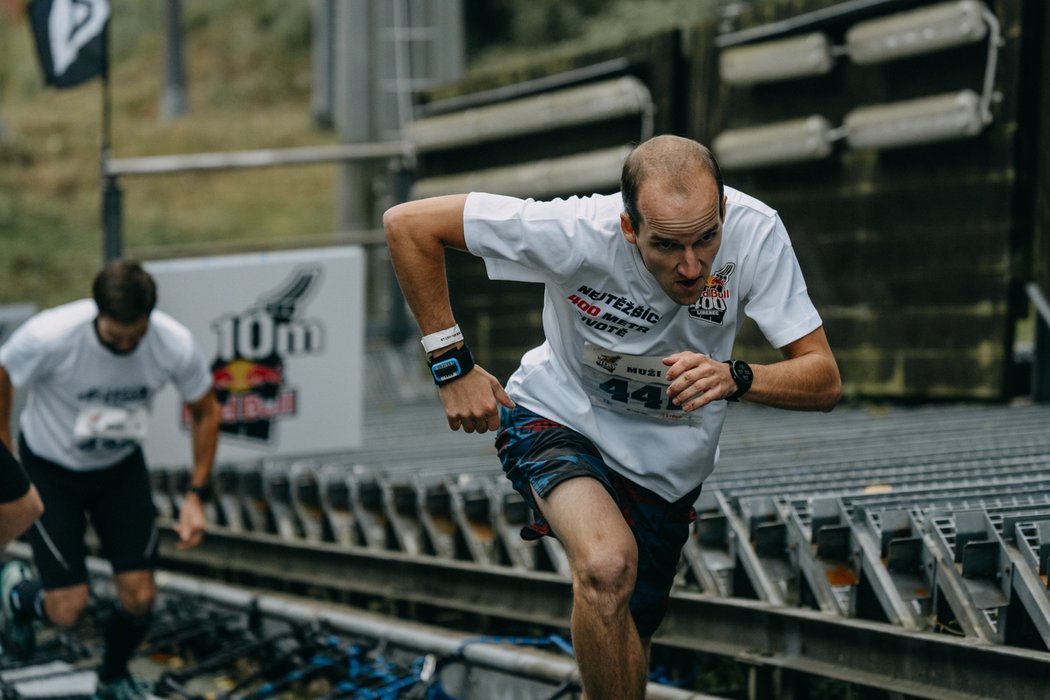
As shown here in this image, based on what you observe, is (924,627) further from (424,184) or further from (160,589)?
(424,184)

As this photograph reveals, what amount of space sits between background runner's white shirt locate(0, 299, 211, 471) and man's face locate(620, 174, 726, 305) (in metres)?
3.73

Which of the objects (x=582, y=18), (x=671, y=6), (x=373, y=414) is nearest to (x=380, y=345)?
(x=373, y=414)

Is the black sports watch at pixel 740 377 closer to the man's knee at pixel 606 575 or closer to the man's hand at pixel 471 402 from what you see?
the man's knee at pixel 606 575

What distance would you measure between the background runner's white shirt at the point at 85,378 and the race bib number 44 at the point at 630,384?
3.25 meters

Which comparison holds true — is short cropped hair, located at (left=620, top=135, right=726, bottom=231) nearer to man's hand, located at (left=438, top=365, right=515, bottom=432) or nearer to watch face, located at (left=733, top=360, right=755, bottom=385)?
watch face, located at (left=733, top=360, right=755, bottom=385)

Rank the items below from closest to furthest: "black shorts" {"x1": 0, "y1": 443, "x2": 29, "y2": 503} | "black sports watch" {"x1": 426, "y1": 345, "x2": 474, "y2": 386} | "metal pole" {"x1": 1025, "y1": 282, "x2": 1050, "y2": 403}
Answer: "black shorts" {"x1": 0, "y1": 443, "x2": 29, "y2": 503} → "black sports watch" {"x1": 426, "y1": 345, "x2": 474, "y2": 386} → "metal pole" {"x1": 1025, "y1": 282, "x2": 1050, "y2": 403}

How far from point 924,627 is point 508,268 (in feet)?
6.01

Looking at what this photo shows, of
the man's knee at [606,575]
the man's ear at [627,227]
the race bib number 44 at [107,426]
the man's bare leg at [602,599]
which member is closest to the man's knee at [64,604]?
the race bib number 44 at [107,426]

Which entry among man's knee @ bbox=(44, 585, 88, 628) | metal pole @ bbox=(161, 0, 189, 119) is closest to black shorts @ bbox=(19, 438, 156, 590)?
man's knee @ bbox=(44, 585, 88, 628)

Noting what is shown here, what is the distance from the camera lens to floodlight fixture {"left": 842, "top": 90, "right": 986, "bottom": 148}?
9148 mm

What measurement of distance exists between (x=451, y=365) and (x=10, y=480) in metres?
1.29

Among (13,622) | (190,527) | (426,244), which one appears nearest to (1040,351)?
(190,527)

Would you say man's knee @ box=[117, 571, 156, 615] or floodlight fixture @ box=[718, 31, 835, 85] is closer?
man's knee @ box=[117, 571, 156, 615]

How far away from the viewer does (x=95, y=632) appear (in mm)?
9070
